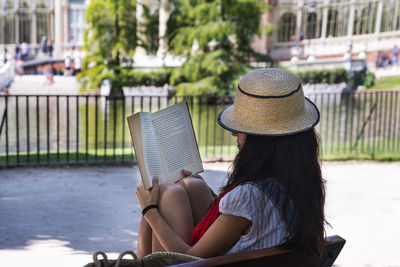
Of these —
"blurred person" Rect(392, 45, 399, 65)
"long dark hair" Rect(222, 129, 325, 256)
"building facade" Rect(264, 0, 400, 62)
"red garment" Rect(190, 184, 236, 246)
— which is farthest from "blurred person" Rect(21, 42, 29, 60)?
"long dark hair" Rect(222, 129, 325, 256)

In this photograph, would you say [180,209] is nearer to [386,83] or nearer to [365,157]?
[365,157]

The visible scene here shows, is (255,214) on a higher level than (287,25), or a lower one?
lower

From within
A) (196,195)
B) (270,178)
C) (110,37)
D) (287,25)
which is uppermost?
(287,25)

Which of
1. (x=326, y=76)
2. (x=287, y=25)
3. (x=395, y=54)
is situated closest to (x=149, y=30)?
(x=326, y=76)

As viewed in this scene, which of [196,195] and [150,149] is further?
[196,195]

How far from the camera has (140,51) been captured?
3434cm

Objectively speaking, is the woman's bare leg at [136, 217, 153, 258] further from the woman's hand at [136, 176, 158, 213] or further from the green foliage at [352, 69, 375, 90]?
the green foliage at [352, 69, 375, 90]

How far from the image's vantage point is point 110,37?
78.1 feet

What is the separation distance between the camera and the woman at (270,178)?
1.78 m

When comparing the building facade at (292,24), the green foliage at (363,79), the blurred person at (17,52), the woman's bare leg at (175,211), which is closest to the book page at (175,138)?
the woman's bare leg at (175,211)

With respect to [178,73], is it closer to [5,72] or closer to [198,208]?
[5,72]

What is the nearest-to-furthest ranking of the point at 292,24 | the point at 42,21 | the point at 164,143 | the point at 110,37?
the point at 164,143
the point at 110,37
the point at 42,21
the point at 292,24

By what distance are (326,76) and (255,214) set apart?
107ft

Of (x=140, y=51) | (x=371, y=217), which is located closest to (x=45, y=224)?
(x=371, y=217)
